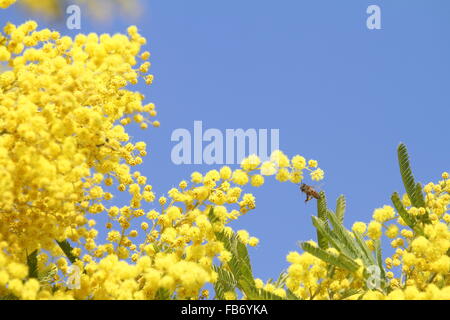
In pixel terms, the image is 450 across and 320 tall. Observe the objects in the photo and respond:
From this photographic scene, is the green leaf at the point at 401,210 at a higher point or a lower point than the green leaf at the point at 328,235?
higher

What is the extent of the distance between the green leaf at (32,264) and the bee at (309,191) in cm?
263

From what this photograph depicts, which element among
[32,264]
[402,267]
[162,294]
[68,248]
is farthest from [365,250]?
[32,264]

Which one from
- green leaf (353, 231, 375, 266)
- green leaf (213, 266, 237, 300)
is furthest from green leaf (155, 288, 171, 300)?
green leaf (353, 231, 375, 266)

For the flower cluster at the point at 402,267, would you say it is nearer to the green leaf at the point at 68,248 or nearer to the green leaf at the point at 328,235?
the green leaf at the point at 328,235

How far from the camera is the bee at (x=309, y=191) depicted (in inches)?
256

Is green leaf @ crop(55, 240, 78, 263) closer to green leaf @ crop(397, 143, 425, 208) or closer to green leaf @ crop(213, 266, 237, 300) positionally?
green leaf @ crop(213, 266, 237, 300)

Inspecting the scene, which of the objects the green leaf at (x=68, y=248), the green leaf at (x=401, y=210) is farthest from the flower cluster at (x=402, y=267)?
the green leaf at (x=68, y=248)

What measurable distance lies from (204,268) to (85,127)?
54.8 inches

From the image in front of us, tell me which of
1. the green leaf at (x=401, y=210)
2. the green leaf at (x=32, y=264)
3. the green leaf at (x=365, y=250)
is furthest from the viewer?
the green leaf at (x=365, y=250)

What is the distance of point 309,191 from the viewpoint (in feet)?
21.6

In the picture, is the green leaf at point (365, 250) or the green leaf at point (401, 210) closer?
the green leaf at point (401, 210)

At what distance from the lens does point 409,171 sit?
591 cm

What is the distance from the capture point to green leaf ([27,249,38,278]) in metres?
5.25

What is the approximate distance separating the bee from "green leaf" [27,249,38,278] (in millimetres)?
2633
